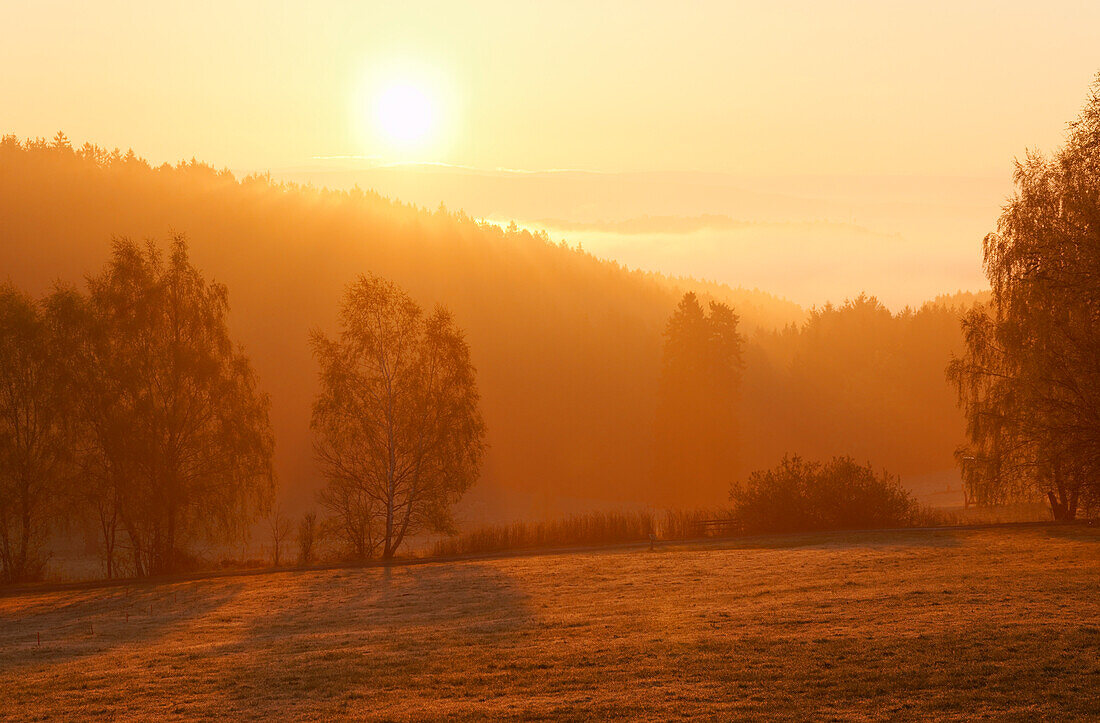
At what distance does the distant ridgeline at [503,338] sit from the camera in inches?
4771

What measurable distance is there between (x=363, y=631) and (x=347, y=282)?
11639cm

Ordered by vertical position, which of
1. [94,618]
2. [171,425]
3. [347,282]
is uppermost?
[347,282]

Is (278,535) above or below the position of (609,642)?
below

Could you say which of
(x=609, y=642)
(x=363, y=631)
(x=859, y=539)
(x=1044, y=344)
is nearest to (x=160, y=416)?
(x=363, y=631)

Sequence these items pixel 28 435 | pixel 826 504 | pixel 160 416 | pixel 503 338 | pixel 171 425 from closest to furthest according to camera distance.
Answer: pixel 28 435, pixel 160 416, pixel 171 425, pixel 826 504, pixel 503 338

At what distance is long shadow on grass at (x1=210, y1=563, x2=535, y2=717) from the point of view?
60.4ft

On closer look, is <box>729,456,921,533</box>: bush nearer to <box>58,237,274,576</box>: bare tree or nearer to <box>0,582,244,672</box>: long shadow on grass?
<box>58,237,274,576</box>: bare tree

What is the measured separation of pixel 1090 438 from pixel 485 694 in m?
22.8

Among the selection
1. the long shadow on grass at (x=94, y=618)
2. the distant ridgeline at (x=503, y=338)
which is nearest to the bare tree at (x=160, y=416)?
the long shadow on grass at (x=94, y=618)

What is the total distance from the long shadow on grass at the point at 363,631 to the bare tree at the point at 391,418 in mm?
8474

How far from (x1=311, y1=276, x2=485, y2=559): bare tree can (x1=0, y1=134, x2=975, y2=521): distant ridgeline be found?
5199 centimetres

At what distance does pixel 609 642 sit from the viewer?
21078 mm

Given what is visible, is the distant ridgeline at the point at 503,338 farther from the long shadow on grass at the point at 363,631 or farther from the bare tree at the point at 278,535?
the long shadow on grass at the point at 363,631

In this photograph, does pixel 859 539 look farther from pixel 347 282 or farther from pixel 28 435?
pixel 347 282
